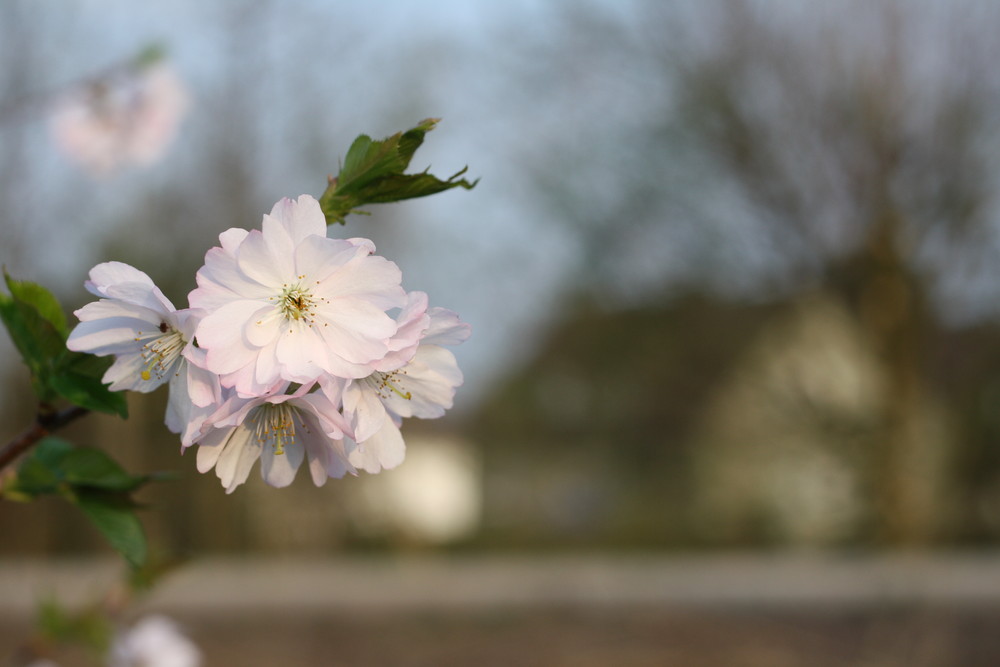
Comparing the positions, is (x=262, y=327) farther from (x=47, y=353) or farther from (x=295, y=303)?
(x=47, y=353)

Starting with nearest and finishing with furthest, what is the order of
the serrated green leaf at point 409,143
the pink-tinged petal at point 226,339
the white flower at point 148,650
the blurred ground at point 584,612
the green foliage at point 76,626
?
the pink-tinged petal at point 226,339
the serrated green leaf at point 409,143
the green foliage at point 76,626
the white flower at point 148,650
the blurred ground at point 584,612

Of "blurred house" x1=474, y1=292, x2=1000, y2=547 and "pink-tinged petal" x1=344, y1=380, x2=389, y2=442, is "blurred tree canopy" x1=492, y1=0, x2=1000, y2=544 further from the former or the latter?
"pink-tinged petal" x1=344, y1=380, x2=389, y2=442

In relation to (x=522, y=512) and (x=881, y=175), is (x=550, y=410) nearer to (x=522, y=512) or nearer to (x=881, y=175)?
(x=522, y=512)

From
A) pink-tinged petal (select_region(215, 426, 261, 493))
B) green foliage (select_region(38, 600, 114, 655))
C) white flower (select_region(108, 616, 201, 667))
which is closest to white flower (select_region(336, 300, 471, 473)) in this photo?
pink-tinged petal (select_region(215, 426, 261, 493))

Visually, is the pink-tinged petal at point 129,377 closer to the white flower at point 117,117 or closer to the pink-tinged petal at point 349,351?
the pink-tinged petal at point 349,351

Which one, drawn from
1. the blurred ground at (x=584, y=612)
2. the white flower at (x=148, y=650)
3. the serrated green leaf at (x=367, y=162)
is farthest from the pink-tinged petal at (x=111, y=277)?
the blurred ground at (x=584, y=612)

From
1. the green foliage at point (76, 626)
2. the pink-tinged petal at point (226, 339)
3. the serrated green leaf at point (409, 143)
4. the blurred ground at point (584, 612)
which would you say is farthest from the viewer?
the blurred ground at point (584, 612)
